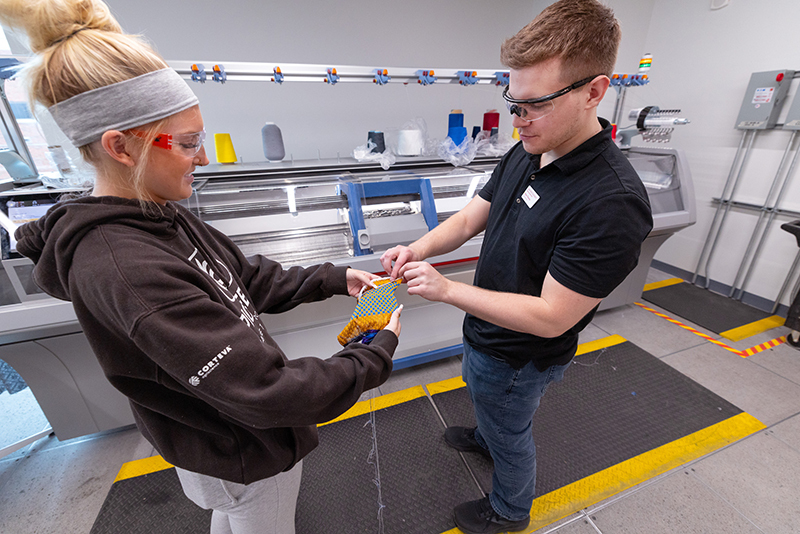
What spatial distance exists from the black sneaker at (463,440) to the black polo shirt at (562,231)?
2.98 feet

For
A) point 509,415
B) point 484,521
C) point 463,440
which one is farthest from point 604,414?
point 509,415

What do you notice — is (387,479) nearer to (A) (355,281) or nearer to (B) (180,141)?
(A) (355,281)

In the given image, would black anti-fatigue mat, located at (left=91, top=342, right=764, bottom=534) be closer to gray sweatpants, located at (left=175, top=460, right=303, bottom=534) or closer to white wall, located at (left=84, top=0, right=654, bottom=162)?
gray sweatpants, located at (left=175, top=460, right=303, bottom=534)

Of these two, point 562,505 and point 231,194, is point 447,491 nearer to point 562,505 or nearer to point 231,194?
point 562,505

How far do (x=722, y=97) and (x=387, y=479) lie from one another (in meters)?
4.33

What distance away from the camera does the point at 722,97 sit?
321 centimetres

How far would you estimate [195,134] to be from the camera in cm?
74

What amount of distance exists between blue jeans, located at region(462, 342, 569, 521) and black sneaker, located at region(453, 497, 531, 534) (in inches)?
2.3

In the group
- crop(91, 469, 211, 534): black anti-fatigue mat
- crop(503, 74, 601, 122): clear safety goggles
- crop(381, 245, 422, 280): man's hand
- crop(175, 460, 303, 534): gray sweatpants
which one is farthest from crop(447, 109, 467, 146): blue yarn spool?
crop(91, 469, 211, 534): black anti-fatigue mat

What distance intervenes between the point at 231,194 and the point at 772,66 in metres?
4.37

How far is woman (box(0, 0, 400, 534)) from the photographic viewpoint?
1.95 ft

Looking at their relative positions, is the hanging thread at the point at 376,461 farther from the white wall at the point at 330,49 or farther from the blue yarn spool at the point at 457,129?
the white wall at the point at 330,49

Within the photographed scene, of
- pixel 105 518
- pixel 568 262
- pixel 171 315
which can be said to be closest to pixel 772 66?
pixel 568 262

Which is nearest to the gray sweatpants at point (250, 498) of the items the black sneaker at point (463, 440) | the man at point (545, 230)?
the man at point (545, 230)
